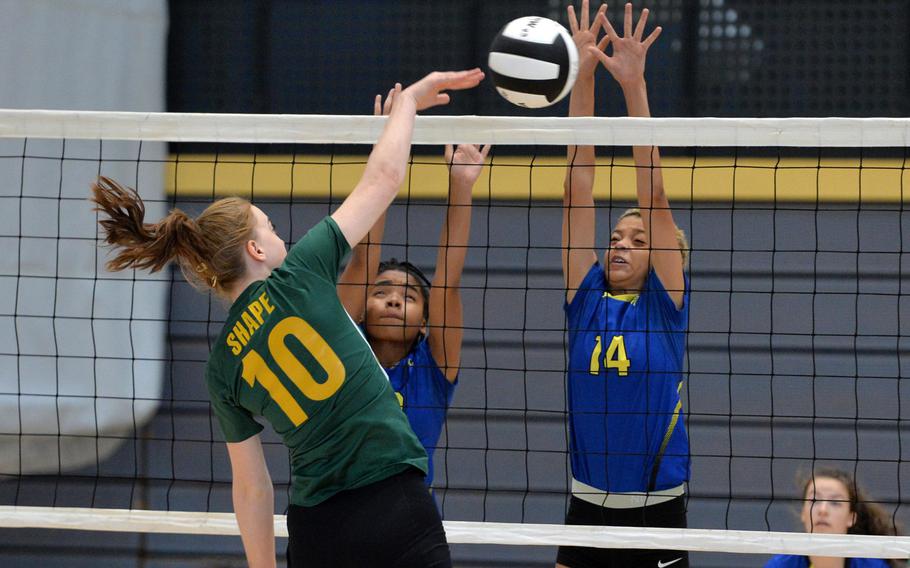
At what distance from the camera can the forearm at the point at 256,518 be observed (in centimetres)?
259

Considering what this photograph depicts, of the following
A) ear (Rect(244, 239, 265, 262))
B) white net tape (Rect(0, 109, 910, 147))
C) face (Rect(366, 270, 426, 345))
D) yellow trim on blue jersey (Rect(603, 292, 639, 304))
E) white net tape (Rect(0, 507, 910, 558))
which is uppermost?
white net tape (Rect(0, 109, 910, 147))

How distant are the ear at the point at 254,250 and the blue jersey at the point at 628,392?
1.37m

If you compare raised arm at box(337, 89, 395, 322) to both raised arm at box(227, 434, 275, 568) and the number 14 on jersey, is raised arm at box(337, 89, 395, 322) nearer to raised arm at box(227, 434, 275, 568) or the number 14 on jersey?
the number 14 on jersey

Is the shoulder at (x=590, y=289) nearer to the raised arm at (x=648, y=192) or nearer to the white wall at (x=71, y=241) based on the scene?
the raised arm at (x=648, y=192)

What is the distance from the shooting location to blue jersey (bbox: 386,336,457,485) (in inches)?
142

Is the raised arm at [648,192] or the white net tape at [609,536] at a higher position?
the raised arm at [648,192]

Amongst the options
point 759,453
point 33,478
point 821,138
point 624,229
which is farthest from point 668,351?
point 33,478

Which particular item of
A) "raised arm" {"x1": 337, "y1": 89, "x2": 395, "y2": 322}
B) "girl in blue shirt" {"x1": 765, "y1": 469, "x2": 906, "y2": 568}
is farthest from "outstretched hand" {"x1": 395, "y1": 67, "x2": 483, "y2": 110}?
"girl in blue shirt" {"x1": 765, "y1": 469, "x2": 906, "y2": 568}

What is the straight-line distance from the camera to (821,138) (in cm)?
338

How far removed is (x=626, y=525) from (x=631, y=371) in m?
0.49

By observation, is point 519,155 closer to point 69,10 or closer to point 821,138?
point 69,10

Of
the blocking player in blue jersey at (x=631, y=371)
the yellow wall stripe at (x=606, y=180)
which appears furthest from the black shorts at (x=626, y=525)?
the yellow wall stripe at (x=606, y=180)

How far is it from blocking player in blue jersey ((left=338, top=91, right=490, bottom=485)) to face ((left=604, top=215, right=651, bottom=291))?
489mm

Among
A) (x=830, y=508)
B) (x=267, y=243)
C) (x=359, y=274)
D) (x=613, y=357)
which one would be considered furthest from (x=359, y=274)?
(x=830, y=508)
